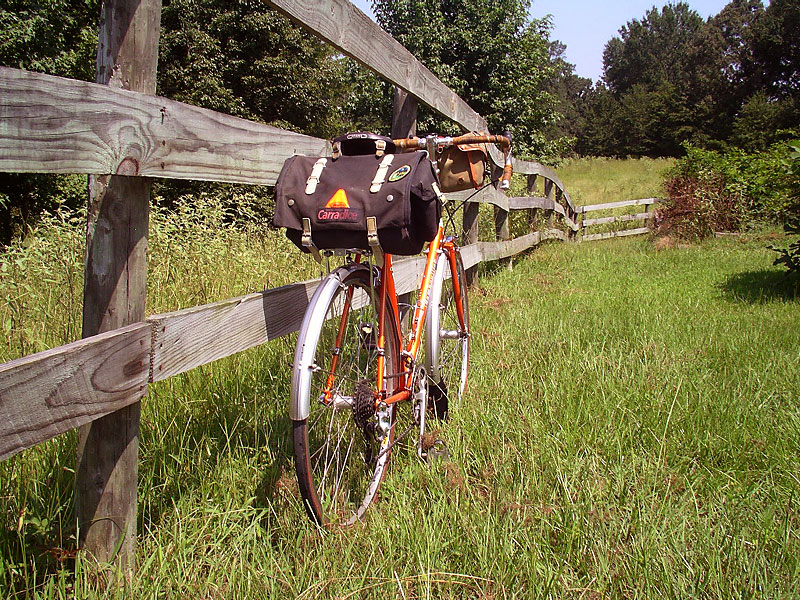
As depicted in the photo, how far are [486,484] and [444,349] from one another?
1.20 m

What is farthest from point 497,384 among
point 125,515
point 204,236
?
point 204,236

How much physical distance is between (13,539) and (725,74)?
64370mm

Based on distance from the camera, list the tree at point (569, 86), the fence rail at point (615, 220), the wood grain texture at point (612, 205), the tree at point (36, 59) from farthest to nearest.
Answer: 1. the tree at point (569, 86)
2. the tree at point (36, 59)
3. the wood grain texture at point (612, 205)
4. the fence rail at point (615, 220)

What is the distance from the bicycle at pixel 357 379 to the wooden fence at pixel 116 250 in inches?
12.4

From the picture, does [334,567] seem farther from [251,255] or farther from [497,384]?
[251,255]

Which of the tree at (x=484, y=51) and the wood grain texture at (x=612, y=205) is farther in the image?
the tree at (x=484, y=51)

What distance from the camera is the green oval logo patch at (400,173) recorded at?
1948 millimetres

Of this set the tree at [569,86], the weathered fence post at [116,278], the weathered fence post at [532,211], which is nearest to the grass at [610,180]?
the weathered fence post at [532,211]

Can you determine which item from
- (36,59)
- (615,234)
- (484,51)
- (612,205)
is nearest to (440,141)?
(615,234)

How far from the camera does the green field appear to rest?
171 cm

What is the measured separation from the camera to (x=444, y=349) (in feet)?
11.2

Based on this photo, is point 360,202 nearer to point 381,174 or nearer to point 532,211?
point 381,174

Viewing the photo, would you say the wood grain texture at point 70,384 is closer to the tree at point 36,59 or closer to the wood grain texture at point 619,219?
the wood grain texture at point 619,219

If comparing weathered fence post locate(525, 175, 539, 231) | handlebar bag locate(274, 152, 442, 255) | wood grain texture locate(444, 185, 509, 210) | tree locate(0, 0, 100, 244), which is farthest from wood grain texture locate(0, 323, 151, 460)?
tree locate(0, 0, 100, 244)
